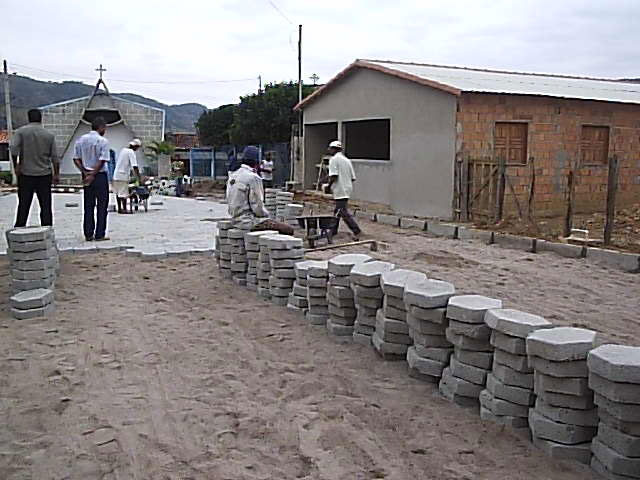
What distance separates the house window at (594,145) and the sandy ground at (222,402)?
9.99m

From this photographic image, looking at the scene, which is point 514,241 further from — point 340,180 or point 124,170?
Answer: point 124,170

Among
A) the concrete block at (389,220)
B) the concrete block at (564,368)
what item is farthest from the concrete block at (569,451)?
the concrete block at (389,220)

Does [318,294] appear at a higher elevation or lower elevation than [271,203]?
lower

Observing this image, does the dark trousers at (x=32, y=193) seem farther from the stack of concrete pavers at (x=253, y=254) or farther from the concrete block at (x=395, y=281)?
the concrete block at (x=395, y=281)

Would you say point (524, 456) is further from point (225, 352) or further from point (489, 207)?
point (489, 207)

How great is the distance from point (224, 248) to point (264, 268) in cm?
108

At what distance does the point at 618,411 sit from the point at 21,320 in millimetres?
5107

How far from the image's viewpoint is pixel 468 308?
160 inches

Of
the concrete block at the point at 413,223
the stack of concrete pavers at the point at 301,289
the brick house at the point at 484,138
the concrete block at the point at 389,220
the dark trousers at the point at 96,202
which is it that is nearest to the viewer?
the stack of concrete pavers at the point at 301,289

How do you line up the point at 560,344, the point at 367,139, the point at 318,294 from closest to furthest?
1. the point at 560,344
2. the point at 318,294
3. the point at 367,139

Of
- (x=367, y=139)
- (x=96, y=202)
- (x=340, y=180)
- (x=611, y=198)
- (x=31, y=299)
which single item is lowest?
(x=31, y=299)

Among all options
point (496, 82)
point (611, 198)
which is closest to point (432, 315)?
point (611, 198)

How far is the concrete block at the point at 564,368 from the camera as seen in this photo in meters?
3.37

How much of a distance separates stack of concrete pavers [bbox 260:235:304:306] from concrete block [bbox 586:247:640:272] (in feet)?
16.6
